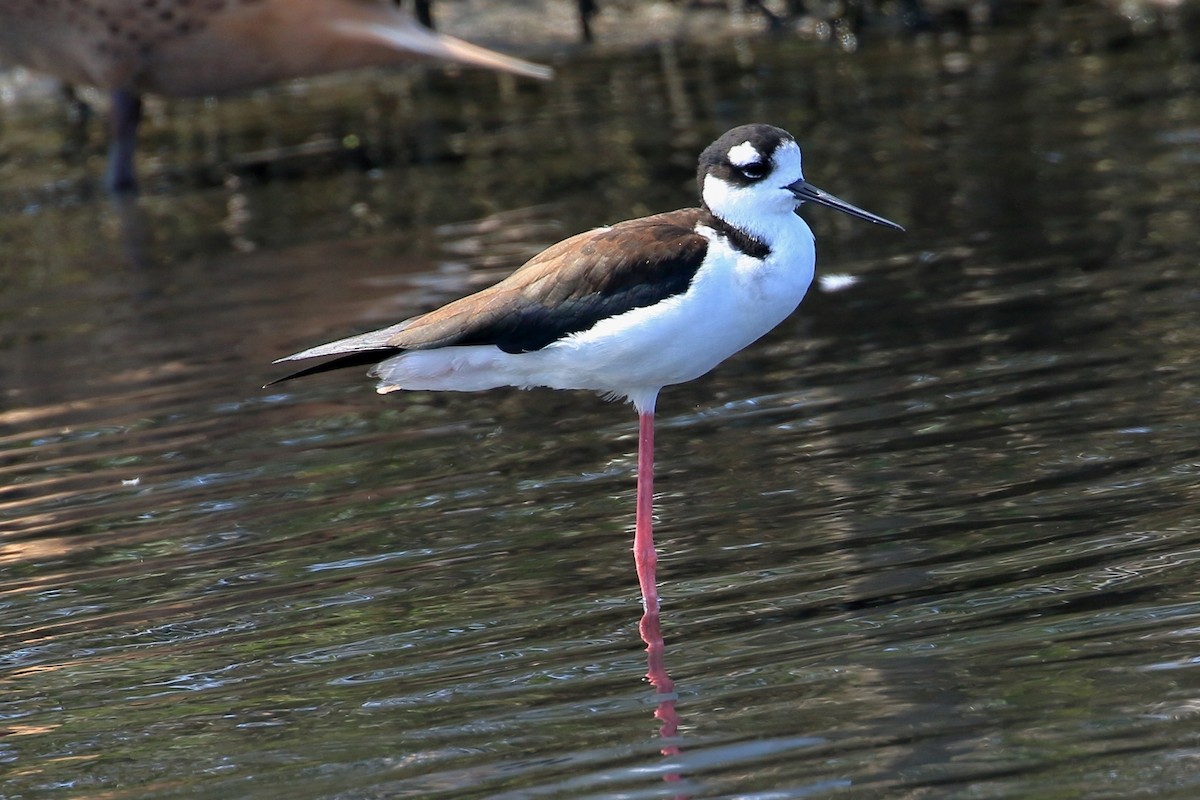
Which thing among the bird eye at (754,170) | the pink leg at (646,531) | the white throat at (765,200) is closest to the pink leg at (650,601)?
the pink leg at (646,531)

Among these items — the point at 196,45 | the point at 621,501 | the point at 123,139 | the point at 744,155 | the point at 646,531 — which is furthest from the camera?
the point at 123,139

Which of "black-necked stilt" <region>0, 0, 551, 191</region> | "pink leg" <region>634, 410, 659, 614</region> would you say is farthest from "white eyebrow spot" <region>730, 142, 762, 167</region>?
"black-necked stilt" <region>0, 0, 551, 191</region>

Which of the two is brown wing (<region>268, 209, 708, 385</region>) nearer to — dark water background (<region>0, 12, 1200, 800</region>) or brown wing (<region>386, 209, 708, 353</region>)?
brown wing (<region>386, 209, 708, 353</region>)

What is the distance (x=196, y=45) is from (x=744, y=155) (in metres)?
7.30

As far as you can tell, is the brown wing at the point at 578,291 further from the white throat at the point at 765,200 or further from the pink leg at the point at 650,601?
the pink leg at the point at 650,601

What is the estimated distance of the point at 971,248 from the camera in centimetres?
932

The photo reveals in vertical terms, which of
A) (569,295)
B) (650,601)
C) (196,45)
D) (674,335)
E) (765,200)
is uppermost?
(196,45)

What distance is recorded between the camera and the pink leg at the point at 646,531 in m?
5.56

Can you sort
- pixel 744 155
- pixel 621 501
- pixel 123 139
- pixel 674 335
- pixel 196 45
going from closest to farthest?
pixel 674 335, pixel 744 155, pixel 621 501, pixel 196 45, pixel 123 139

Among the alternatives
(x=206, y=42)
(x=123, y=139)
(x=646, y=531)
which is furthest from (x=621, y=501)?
(x=123, y=139)

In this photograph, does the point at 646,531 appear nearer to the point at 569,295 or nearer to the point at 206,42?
the point at 569,295

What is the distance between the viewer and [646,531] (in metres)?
5.70

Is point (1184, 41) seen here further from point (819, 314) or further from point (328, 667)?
point (328, 667)

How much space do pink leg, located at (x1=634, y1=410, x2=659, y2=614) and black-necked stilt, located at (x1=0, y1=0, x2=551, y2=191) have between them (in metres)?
6.76
